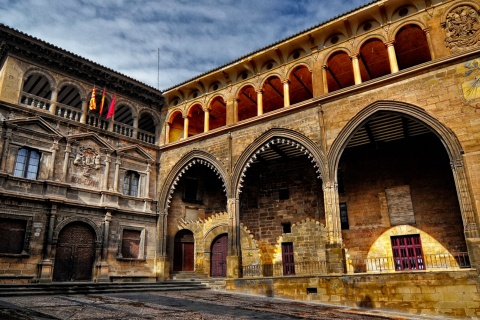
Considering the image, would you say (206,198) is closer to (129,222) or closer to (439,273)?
(129,222)

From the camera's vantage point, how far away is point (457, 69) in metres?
11.6

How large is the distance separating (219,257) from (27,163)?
32.7ft

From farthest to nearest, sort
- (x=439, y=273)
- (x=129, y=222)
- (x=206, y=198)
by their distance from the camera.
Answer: (x=206, y=198)
(x=129, y=222)
(x=439, y=273)

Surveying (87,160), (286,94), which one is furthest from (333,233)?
(87,160)

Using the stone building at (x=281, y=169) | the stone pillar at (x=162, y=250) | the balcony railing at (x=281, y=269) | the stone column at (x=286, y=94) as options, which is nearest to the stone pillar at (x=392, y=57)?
the stone building at (x=281, y=169)

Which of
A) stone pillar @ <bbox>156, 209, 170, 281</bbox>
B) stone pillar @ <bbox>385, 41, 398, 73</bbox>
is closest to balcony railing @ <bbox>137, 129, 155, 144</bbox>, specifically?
stone pillar @ <bbox>156, 209, 170, 281</bbox>

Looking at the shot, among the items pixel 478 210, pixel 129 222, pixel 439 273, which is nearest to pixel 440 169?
pixel 478 210

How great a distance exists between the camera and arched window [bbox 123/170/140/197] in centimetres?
1727

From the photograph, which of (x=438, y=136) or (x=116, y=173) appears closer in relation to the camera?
(x=438, y=136)

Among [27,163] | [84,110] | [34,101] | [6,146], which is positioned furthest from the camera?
[84,110]

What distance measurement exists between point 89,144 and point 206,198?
270 inches

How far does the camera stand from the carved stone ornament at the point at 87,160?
15573mm

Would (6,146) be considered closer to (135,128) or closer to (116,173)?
(116,173)

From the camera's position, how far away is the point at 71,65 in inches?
629
